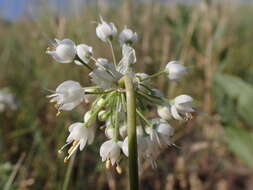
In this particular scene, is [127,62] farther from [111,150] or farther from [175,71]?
[111,150]

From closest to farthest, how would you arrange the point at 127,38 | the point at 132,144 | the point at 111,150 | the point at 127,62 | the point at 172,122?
1. the point at 132,144
2. the point at 111,150
3. the point at 127,62
4. the point at 127,38
5. the point at 172,122

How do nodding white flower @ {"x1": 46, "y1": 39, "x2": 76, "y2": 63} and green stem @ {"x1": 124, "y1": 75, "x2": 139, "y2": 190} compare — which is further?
nodding white flower @ {"x1": 46, "y1": 39, "x2": 76, "y2": 63}

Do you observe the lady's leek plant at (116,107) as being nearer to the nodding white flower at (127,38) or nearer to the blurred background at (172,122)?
the nodding white flower at (127,38)

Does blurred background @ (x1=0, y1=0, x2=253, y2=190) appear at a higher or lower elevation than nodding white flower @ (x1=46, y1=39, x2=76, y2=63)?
higher

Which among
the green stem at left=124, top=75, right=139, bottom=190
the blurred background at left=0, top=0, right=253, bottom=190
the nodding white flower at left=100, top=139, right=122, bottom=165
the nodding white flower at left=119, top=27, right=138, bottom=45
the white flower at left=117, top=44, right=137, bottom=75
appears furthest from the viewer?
the blurred background at left=0, top=0, right=253, bottom=190

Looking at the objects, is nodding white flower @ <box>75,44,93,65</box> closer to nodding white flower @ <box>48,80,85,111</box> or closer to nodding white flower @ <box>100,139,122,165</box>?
nodding white flower @ <box>48,80,85,111</box>

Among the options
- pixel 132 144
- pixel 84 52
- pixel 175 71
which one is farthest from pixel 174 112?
pixel 84 52

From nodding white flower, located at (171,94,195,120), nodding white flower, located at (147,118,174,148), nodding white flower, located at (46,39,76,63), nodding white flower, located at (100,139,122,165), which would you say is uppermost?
nodding white flower, located at (46,39,76,63)

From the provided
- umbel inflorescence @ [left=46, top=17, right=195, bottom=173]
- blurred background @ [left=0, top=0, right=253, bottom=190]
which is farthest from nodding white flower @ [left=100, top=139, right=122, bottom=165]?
blurred background @ [left=0, top=0, right=253, bottom=190]

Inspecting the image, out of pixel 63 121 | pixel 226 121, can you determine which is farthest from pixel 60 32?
pixel 226 121
